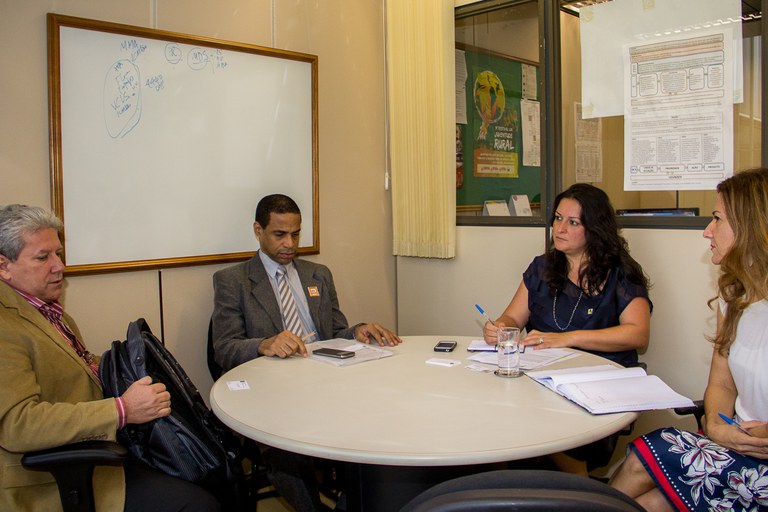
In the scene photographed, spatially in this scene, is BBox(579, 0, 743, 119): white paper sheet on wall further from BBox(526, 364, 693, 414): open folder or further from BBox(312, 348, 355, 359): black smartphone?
BBox(312, 348, 355, 359): black smartphone

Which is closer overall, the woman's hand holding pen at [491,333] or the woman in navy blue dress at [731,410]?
the woman in navy blue dress at [731,410]

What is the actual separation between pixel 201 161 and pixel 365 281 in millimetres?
1270

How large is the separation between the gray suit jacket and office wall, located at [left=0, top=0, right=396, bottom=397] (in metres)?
0.33

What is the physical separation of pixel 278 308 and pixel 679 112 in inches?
77.7

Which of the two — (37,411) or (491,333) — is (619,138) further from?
(37,411)

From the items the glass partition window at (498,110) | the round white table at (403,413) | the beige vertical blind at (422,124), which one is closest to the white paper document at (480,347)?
the round white table at (403,413)

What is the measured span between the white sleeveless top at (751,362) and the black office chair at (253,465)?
1.75 meters

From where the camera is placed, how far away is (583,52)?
3.11m

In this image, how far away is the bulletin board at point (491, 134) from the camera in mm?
3510

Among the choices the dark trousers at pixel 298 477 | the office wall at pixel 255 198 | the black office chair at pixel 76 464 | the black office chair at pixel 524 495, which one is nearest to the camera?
the black office chair at pixel 524 495

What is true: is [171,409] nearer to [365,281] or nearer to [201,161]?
[201,161]

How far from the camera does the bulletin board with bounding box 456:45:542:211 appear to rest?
3.51 meters

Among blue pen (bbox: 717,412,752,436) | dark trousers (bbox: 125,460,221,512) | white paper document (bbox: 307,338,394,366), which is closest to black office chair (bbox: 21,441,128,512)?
dark trousers (bbox: 125,460,221,512)

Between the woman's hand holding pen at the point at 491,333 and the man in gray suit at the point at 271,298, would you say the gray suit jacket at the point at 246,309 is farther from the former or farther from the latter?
the woman's hand holding pen at the point at 491,333
